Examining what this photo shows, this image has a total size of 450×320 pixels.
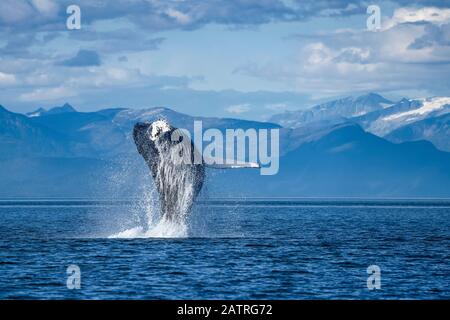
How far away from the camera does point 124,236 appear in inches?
2472

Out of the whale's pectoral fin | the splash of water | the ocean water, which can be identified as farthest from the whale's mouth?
the ocean water

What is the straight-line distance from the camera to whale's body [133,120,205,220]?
45.2 meters

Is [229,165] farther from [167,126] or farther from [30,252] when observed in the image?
[30,252]

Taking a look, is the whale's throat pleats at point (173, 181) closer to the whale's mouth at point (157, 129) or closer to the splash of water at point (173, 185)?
the splash of water at point (173, 185)

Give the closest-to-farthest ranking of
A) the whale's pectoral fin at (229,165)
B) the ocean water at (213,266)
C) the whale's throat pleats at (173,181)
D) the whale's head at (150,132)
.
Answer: the ocean water at (213,266) → the whale's pectoral fin at (229,165) → the whale's head at (150,132) → the whale's throat pleats at (173,181)

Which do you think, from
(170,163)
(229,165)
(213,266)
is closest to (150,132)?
(170,163)

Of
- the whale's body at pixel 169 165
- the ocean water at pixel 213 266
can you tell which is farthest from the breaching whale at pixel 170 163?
the ocean water at pixel 213 266

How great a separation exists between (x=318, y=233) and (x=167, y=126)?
3537 centimetres

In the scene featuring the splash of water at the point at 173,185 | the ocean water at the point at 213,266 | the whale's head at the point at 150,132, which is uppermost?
the whale's head at the point at 150,132

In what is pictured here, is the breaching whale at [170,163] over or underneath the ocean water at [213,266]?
over

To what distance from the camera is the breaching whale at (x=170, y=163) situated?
45.1 meters

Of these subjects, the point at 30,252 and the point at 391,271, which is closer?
the point at 391,271
